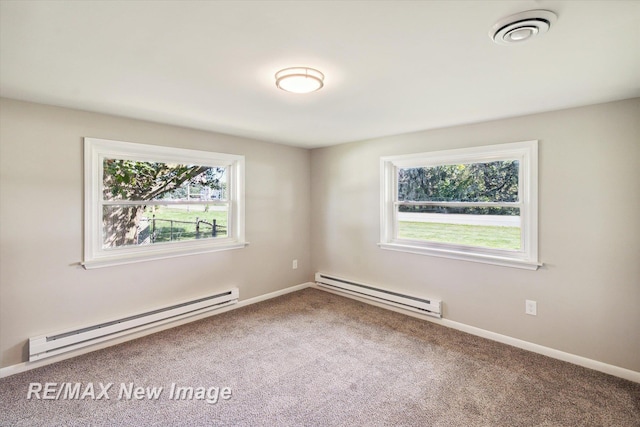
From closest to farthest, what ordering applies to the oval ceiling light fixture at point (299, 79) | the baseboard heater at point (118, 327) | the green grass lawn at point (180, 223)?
the oval ceiling light fixture at point (299, 79) → the baseboard heater at point (118, 327) → the green grass lawn at point (180, 223)

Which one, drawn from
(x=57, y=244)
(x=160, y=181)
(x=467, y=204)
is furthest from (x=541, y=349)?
(x=57, y=244)

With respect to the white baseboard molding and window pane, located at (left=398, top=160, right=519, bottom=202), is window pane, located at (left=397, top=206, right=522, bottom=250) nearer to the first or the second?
window pane, located at (left=398, top=160, right=519, bottom=202)

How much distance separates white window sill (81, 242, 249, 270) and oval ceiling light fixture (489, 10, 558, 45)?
334 cm

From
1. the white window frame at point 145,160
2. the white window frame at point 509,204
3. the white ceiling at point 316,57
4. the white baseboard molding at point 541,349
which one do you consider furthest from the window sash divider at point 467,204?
the white window frame at point 145,160

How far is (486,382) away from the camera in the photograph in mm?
2346

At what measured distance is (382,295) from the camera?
12.8 ft

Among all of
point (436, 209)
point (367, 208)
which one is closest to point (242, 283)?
point (367, 208)

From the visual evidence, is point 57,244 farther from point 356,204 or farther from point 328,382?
point 356,204

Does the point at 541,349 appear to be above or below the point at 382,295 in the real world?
below

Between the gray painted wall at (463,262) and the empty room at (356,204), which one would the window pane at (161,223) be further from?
the gray painted wall at (463,262)

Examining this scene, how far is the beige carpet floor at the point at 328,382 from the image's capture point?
1979 millimetres

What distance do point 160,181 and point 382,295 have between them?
2.95m

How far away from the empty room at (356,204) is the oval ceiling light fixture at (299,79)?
0.7 inches

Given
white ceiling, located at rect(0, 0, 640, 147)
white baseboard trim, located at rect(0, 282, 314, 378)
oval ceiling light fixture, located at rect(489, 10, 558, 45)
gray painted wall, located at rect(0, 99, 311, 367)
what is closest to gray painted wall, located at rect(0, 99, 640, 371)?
gray painted wall, located at rect(0, 99, 311, 367)
